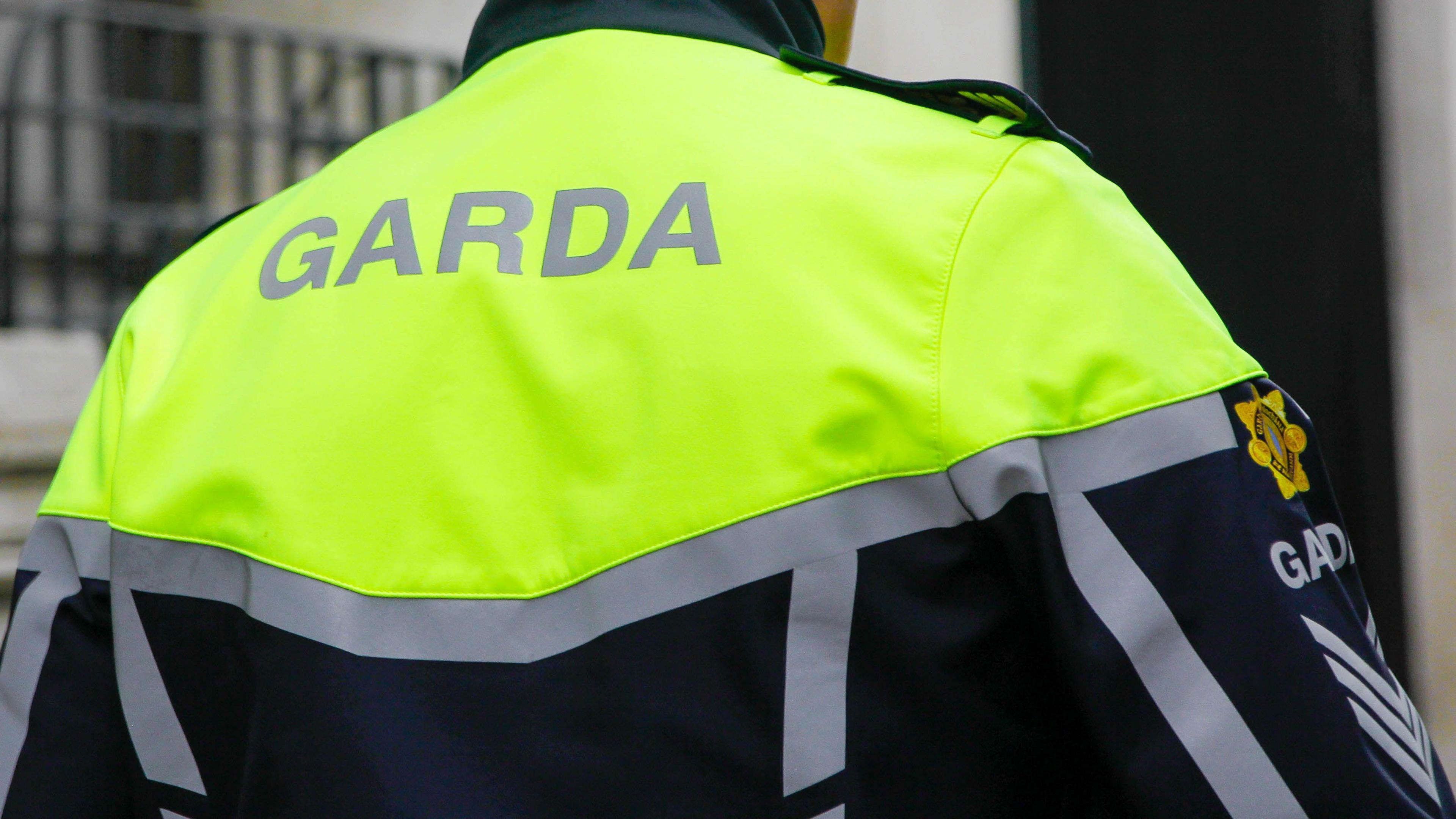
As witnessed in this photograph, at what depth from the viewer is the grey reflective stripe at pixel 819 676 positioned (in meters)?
0.85

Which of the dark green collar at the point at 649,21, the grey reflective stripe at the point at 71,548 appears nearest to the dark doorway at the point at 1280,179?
the dark green collar at the point at 649,21

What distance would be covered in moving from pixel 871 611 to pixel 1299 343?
329 centimetres

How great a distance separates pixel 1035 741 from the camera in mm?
884

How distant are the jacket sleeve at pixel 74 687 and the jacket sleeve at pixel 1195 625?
2.46ft

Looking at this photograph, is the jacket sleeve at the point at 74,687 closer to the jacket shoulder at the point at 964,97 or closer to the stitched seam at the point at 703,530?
the stitched seam at the point at 703,530

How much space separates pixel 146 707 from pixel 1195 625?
32.1 inches

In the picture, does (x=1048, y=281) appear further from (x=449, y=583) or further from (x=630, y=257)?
(x=449, y=583)

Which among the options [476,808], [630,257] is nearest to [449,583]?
[476,808]

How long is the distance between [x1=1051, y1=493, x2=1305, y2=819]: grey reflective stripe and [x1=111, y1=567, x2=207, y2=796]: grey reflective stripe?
72 centimetres

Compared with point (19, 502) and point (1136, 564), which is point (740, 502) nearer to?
point (1136, 564)

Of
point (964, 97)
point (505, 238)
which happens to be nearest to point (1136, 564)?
point (964, 97)

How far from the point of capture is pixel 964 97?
37.1 inches

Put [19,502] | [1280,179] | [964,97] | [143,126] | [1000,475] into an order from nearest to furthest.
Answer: [1000,475] → [964,97] → [19,502] → [1280,179] → [143,126]

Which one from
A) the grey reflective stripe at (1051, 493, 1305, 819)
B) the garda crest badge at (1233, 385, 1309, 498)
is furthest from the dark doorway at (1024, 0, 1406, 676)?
the grey reflective stripe at (1051, 493, 1305, 819)
